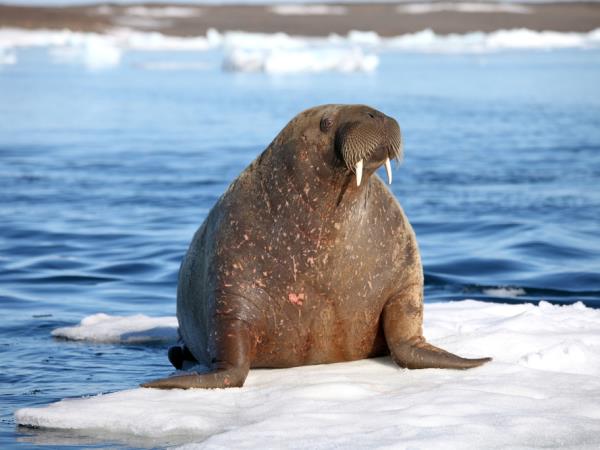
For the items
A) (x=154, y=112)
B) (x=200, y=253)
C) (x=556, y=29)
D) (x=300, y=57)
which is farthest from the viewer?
(x=556, y=29)

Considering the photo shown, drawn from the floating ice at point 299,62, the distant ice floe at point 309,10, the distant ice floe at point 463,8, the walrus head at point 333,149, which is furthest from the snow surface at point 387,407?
the distant ice floe at point 309,10

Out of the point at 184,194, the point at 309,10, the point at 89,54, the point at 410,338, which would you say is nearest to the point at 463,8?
the point at 309,10

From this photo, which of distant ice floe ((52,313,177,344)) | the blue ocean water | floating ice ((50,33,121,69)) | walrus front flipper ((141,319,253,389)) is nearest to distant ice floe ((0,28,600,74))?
floating ice ((50,33,121,69))

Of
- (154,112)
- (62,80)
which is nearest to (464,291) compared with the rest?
(154,112)

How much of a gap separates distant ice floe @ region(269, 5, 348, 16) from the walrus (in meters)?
89.0

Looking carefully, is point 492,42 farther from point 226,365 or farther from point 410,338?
point 226,365

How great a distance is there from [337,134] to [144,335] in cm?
228

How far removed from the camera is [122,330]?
6.83 metres

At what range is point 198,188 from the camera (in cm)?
1386

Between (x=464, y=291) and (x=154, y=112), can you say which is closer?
(x=464, y=291)

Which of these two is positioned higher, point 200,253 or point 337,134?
point 337,134

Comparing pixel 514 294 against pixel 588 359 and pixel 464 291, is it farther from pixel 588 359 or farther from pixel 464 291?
pixel 588 359

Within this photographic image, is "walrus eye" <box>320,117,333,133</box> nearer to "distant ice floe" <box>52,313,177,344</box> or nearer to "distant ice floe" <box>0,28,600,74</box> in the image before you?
"distant ice floe" <box>52,313,177,344</box>

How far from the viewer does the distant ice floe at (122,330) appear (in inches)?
264
